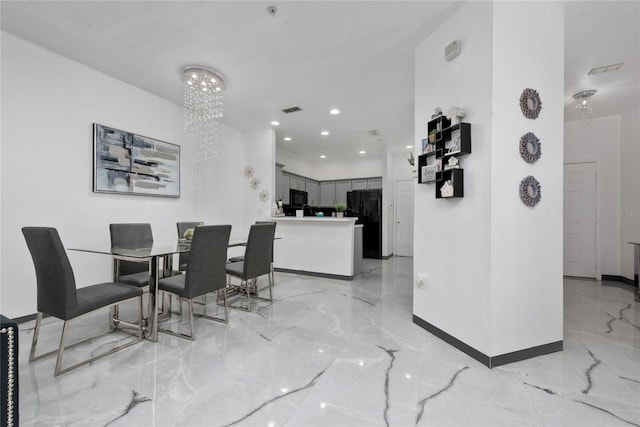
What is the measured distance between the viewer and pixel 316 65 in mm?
3031

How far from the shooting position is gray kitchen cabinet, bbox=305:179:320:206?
25.7ft

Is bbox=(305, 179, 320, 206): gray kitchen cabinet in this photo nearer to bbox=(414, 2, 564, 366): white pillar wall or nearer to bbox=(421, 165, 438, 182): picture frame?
bbox=(421, 165, 438, 182): picture frame

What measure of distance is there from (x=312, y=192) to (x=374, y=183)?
184 cm

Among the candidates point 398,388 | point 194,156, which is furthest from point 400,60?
point 194,156

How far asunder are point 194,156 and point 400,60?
3350 millimetres

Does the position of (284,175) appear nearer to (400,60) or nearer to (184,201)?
(184,201)

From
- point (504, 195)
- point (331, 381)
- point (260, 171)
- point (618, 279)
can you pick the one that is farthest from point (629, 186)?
point (260, 171)

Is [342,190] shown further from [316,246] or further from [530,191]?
[530,191]

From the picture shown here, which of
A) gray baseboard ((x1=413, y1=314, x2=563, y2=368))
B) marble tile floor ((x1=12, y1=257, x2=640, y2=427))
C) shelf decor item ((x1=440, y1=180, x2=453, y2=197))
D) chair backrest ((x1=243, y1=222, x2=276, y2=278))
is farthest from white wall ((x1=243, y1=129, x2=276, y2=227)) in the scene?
gray baseboard ((x1=413, y1=314, x2=563, y2=368))

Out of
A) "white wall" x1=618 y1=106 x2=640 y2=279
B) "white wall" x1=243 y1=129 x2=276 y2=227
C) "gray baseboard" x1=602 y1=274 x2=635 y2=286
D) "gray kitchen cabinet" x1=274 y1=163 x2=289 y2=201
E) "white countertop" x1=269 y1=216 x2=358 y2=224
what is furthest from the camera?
"gray kitchen cabinet" x1=274 y1=163 x2=289 y2=201

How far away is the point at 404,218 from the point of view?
22.9 feet

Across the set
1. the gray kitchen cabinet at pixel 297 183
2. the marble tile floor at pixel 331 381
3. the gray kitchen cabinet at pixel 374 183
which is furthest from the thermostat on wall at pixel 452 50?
the gray kitchen cabinet at pixel 374 183

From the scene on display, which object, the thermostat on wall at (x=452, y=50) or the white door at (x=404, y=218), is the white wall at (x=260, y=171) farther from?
the thermostat on wall at (x=452, y=50)

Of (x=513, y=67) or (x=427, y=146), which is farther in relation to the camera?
(x=427, y=146)
